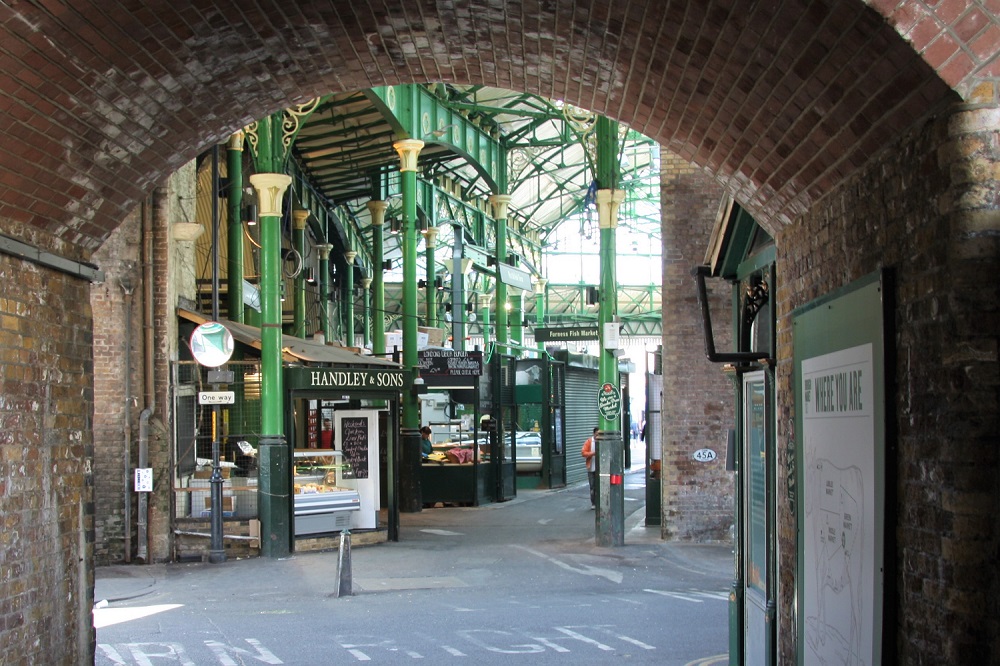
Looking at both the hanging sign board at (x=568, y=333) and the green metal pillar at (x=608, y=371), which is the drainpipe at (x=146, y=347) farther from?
the hanging sign board at (x=568, y=333)

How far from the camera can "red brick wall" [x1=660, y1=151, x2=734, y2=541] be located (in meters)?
18.8

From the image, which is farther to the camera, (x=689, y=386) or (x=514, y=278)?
(x=514, y=278)

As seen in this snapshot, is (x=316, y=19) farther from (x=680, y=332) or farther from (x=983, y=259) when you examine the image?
(x=680, y=332)

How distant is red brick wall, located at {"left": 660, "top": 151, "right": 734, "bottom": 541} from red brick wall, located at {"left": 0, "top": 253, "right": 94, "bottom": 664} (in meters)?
12.3

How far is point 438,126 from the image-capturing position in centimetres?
2634

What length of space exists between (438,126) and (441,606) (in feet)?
49.7

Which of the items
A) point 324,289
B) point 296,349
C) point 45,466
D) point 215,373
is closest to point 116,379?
point 215,373

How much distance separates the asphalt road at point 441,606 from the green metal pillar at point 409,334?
4.44m

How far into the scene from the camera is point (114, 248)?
54.6 feet

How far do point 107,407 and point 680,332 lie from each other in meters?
9.06

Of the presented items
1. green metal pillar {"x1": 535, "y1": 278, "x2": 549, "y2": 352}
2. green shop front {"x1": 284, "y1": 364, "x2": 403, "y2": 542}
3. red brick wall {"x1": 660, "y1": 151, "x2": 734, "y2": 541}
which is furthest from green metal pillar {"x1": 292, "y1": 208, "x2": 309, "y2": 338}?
green metal pillar {"x1": 535, "y1": 278, "x2": 549, "y2": 352}

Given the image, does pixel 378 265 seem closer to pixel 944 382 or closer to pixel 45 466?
pixel 45 466

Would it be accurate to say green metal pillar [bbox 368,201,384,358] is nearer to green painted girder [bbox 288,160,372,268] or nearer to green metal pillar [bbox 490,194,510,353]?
green painted girder [bbox 288,160,372,268]

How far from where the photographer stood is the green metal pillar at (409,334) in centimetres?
2452
